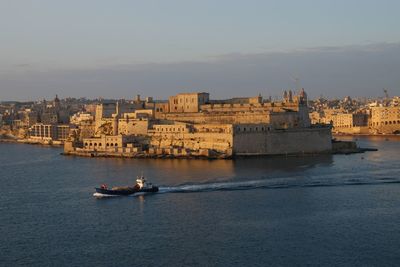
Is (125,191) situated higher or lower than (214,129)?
lower

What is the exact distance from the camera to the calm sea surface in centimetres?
998

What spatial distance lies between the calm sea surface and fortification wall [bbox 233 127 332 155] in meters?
5.28

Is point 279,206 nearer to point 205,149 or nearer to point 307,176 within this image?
point 307,176

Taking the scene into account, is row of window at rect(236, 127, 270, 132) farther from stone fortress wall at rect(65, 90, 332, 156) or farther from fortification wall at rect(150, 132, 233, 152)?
A: fortification wall at rect(150, 132, 233, 152)

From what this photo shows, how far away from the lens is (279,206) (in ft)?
44.3

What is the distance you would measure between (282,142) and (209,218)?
1364 centimetres

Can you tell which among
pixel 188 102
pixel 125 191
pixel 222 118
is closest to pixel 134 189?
pixel 125 191

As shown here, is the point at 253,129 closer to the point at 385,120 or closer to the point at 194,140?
the point at 194,140

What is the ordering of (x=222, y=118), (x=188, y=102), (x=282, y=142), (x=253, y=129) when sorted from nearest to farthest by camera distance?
(x=253, y=129) → (x=282, y=142) → (x=222, y=118) → (x=188, y=102)

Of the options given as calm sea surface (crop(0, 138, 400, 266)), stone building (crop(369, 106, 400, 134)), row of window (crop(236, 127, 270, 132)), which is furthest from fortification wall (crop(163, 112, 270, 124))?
stone building (crop(369, 106, 400, 134))

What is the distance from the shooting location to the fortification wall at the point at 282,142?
25.3 meters

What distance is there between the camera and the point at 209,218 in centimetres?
1249

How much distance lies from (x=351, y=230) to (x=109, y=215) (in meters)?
4.61

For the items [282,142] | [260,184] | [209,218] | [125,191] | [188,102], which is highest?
[188,102]
